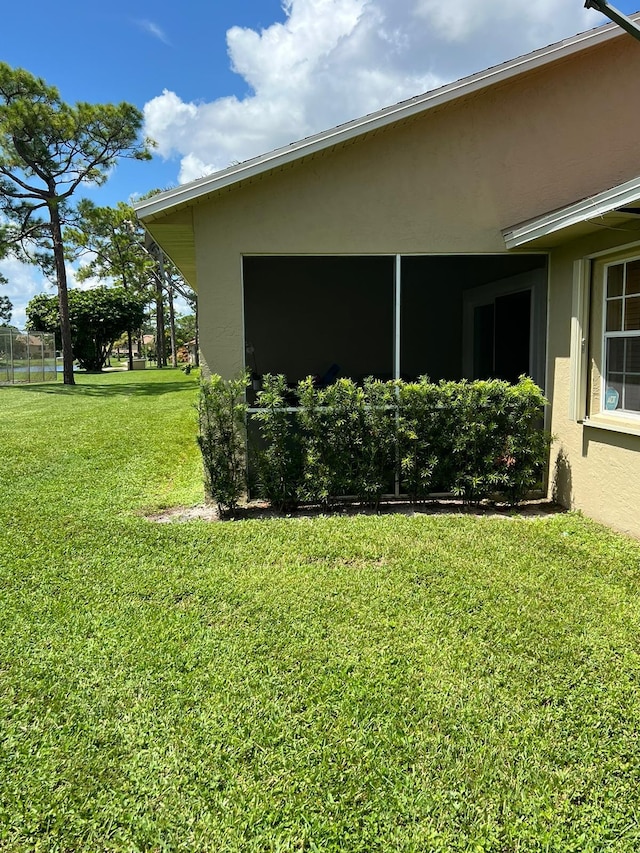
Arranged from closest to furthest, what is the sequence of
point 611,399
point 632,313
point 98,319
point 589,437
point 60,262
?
point 632,313
point 611,399
point 589,437
point 60,262
point 98,319

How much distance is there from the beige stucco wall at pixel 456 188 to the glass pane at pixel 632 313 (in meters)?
0.76

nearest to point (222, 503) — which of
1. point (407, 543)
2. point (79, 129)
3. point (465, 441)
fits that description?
point (407, 543)

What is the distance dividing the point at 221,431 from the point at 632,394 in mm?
4073

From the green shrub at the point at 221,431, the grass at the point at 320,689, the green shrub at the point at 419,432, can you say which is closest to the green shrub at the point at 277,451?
the green shrub at the point at 221,431

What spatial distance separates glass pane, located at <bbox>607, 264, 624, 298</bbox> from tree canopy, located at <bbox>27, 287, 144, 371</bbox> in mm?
32489

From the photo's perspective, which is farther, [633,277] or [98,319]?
[98,319]

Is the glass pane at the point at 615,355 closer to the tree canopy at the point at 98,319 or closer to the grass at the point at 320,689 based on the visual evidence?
the grass at the point at 320,689

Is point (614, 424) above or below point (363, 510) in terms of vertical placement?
above

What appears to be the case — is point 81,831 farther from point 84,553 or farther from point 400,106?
point 400,106

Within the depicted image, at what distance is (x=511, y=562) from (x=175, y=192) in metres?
4.65

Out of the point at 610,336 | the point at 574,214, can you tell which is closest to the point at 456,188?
the point at 574,214

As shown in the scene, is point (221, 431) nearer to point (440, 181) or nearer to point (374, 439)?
point (374, 439)

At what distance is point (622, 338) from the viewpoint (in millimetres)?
5367

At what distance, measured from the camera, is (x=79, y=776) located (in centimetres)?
238
